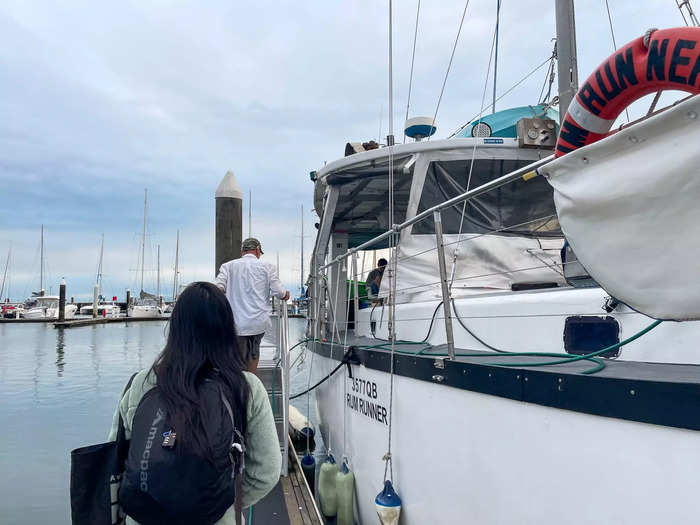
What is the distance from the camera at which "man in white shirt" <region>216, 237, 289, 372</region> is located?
5.00 metres

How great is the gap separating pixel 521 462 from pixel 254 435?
106 cm

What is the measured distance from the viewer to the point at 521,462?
2102 mm

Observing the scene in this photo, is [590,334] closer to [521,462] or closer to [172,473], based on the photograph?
[521,462]

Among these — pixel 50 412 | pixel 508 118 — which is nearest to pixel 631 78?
pixel 508 118

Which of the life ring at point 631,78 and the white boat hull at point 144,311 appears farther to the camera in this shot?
the white boat hull at point 144,311

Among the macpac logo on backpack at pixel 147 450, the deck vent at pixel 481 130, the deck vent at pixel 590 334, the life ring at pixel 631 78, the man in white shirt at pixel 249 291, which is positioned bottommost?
the macpac logo on backpack at pixel 147 450

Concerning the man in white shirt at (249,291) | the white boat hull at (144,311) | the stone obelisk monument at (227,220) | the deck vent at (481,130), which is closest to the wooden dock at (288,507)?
the man in white shirt at (249,291)

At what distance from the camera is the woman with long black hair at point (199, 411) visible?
1516 millimetres

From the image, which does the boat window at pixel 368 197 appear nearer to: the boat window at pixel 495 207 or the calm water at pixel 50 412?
the boat window at pixel 495 207

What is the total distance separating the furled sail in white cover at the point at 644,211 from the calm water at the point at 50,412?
1862 mm

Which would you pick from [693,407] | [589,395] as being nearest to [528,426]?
[589,395]

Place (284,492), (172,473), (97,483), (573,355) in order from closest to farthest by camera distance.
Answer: (172,473), (97,483), (573,355), (284,492)

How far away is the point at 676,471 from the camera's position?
151 cm

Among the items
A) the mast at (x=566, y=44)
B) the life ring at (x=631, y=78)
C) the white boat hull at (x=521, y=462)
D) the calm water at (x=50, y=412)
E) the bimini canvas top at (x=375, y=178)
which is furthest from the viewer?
the calm water at (x=50, y=412)
